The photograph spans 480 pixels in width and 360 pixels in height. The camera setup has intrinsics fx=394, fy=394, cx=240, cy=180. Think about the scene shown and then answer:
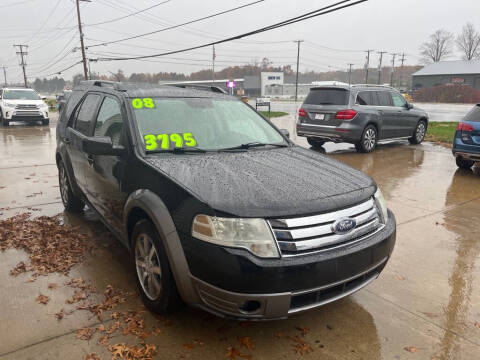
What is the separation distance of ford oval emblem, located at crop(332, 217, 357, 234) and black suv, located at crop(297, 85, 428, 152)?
7841 millimetres

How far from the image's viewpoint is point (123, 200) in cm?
333

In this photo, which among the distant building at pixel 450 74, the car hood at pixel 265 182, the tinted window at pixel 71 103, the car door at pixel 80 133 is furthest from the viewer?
the distant building at pixel 450 74

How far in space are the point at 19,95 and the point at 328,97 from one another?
15.7 m

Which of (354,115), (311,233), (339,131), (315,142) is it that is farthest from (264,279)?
(315,142)

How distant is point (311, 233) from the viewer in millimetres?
2508

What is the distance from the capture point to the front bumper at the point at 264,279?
237cm

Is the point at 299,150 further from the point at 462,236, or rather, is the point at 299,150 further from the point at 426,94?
the point at 426,94

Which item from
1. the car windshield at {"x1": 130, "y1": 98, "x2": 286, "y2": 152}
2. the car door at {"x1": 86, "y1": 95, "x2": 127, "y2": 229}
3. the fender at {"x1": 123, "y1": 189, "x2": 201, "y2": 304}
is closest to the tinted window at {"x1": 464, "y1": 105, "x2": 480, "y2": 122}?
the car windshield at {"x1": 130, "y1": 98, "x2": 286, "y2": 152}

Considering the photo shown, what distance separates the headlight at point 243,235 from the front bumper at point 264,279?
45 millimetres

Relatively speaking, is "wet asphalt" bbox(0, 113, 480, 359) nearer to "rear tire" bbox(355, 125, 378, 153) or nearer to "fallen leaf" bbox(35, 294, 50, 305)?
"fallen leaf" bbox(35, 294, 50, 305)

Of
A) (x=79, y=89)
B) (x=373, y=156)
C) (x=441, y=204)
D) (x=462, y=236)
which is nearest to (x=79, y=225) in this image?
(x=79, y=89)

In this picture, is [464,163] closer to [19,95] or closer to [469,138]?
[469,138]

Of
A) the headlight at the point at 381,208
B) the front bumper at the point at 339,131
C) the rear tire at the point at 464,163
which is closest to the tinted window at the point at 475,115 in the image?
the rear tire at the point at 464,163

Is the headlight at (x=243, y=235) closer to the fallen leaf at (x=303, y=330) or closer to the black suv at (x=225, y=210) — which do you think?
the black suv at (x=225, y=210)
